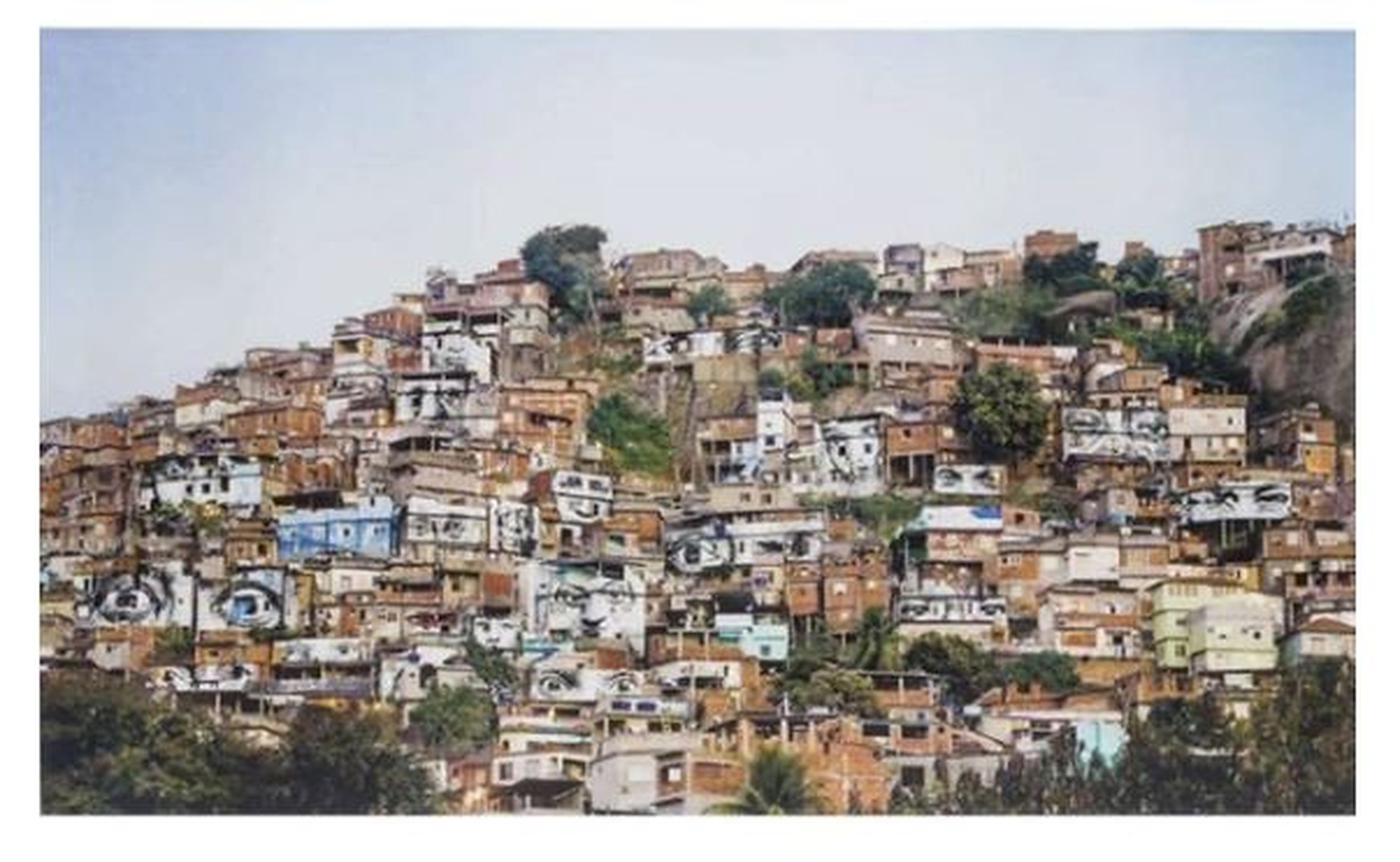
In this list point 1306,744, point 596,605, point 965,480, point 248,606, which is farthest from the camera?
point 965,480

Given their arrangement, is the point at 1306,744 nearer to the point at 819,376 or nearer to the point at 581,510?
the point at 581,510

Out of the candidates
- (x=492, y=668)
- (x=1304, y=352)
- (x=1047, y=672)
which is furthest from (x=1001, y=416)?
(x=492, y=668)

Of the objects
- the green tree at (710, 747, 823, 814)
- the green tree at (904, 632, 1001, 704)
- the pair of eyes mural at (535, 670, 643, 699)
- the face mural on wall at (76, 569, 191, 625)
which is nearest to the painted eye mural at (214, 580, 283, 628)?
the face mural on wall at (76, 569, 191, 625)

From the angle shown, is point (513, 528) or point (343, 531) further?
point (513, 528)

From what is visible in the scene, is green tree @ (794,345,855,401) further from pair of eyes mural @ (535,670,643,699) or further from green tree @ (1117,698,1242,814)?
green tree @ (1117,698,1242,814)

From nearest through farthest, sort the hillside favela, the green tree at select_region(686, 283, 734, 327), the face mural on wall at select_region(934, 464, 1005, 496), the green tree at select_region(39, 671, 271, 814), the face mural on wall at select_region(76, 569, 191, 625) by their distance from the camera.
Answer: the green tree at select_region(39, 671, 271, 814), the hillside favela, the face mural on wall at select_region(76, 569, 191, 625), the face mural on wall at select_region(934, 464, 1005, 496), the green tree at select_region(686, 283, 734, 327)
